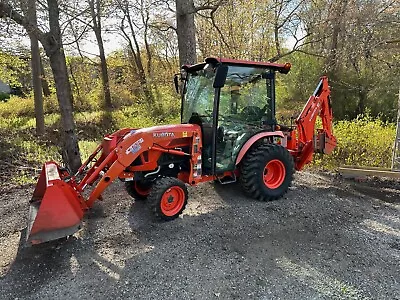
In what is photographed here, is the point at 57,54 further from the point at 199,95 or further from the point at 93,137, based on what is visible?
the point at 93,137

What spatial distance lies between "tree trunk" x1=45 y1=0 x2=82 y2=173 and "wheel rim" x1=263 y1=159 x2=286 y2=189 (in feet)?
12.2

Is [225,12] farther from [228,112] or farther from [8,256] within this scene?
[8,256]

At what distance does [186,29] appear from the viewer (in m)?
7.11

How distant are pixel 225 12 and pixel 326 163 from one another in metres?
6.65

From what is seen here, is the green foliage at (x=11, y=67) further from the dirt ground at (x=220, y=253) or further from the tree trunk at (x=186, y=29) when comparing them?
A: the dirt ground at (x=220, y=253)

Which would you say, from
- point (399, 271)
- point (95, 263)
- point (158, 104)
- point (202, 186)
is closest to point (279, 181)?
point (202, 186)

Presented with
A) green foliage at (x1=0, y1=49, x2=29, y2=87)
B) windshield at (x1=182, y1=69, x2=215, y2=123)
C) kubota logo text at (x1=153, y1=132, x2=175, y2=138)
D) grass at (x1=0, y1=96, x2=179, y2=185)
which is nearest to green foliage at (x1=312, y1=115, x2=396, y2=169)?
windshield at (x1=182, y1=69, x2=215, y2=123)

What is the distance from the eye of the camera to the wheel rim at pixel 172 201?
4164 mm

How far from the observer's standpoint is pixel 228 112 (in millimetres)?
4781

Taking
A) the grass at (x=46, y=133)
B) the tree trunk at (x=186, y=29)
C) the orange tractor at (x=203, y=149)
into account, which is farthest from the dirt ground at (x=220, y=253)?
the tree trunk at (x=186, y=29)

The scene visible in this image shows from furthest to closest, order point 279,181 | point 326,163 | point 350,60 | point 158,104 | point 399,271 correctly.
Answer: point 158,104 → point 350,60 → point 326,163 → point 279,181 → point 399,271

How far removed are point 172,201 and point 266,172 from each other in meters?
1.58

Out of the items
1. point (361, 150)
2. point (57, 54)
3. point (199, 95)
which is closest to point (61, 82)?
point (57, 54)

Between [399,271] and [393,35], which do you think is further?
[393,35]
